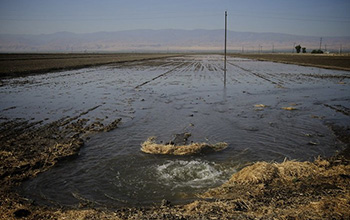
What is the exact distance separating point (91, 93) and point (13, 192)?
12388 mm

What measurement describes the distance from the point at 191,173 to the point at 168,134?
9.74ft

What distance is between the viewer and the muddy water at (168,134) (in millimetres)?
5414

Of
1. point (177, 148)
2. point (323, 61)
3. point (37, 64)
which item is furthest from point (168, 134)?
point (323, 61)

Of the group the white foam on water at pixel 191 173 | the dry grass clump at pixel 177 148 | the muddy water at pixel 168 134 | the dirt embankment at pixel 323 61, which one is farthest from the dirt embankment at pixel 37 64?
the dirt embankment at pixel 323 61

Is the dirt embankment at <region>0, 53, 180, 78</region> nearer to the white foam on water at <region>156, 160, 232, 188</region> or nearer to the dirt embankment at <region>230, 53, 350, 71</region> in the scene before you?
the white foam on water at <region>156, 160, 232, 188</region>

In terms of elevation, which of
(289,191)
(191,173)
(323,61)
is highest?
(323,61)

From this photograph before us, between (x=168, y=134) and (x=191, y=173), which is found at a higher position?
(x=168, y=134)

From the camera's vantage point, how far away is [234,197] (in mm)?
4742

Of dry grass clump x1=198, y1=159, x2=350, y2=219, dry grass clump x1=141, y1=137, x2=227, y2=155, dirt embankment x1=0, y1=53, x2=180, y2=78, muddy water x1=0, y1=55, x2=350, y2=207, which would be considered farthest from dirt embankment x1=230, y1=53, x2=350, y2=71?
dirt embankment x1=0, y1=53, x2=180, y2=78

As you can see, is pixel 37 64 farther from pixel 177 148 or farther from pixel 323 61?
pixel 323 61

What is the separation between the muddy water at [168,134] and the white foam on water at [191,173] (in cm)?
2

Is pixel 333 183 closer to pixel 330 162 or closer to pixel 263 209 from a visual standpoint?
pixel 330 162

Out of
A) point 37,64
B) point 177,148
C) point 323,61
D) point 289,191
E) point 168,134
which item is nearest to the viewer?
point 289,191

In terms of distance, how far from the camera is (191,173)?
6.03 metres
